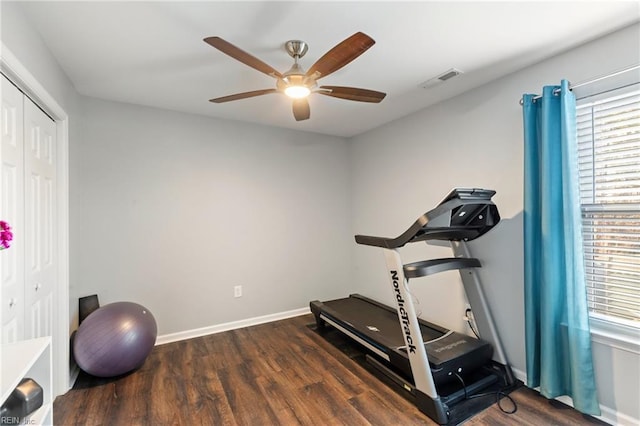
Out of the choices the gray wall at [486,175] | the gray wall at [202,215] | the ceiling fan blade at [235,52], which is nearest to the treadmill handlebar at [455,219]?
the gray wall at [486,175]

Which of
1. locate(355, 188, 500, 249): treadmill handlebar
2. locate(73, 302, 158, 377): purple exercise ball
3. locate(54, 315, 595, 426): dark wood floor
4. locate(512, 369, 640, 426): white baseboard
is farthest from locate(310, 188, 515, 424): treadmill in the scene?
locate(73, 302, 158, 377): purple exercise ball

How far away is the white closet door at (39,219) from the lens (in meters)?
1.76

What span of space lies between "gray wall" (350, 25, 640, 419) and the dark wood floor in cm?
45

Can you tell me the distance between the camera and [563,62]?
2.04m

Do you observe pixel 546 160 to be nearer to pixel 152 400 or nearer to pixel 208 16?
pixel 208 16

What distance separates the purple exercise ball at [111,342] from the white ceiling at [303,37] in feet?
6.15

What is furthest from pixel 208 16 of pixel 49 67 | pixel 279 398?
pixel 279 398

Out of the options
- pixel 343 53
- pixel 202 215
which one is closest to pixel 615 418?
pixel 343 53

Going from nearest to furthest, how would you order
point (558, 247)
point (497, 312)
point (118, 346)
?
point (558, 247) → point (118, 346) → point (497, 312)

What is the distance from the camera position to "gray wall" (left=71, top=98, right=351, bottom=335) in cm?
281

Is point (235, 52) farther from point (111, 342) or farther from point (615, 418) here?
point (615, 418)

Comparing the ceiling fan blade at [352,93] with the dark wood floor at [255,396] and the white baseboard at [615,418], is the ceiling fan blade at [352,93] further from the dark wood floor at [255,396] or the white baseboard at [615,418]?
the white baseboard at [615,418]

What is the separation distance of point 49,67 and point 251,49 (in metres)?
1.31

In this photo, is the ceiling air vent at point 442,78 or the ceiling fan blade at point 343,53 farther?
the ceiling air vent at point 442,78
